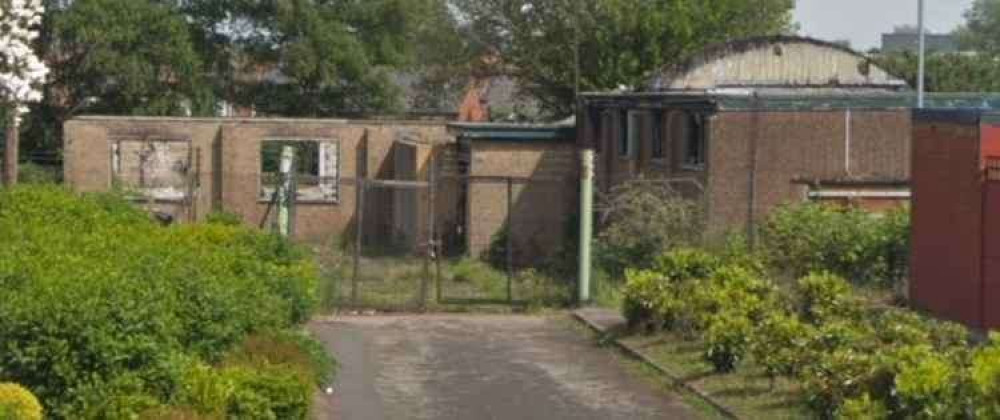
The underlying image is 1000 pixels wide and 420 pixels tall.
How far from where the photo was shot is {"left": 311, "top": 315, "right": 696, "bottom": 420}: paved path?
1803 centimetres

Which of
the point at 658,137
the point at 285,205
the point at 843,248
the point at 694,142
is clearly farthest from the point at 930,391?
the point at 658,137

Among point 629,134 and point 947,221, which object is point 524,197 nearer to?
point 629,134

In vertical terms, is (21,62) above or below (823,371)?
above

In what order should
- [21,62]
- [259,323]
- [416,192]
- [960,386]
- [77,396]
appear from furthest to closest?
1. [416,192]
2. [21,62]
3. [259,323]
4. [77,396]
5. [960,386]

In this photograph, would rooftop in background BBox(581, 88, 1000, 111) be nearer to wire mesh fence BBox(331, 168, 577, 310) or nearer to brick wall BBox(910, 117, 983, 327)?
wire mesh fence BBox(331, 168, 577, 310)

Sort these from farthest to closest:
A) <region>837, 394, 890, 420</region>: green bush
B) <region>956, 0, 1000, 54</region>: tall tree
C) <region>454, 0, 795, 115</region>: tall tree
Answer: <region>956, 0, 1000, 54</region>: tall tree → <region>454, 0, 795, 115</region>: tall tree → <region>837, 394, 890, 420</region>: green bush

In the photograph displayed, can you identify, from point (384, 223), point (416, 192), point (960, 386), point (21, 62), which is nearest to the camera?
point (960, 386)

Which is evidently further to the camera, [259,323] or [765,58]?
[765,58]

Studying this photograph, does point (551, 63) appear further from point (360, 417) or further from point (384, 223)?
point (360, 417)

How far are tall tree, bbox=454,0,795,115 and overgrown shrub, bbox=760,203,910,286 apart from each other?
86.6 ft

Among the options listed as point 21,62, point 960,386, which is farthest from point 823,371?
point 21,62

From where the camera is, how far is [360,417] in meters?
17.3

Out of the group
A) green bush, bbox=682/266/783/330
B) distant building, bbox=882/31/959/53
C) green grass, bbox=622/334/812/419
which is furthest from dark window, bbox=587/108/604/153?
distant building, bbox=882/31/959/53

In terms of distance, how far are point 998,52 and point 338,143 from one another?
2068 inches
